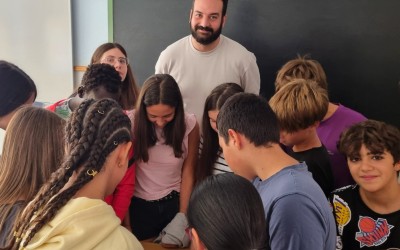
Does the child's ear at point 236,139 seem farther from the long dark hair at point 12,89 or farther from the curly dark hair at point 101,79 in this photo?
the long dark hair at point 12,89

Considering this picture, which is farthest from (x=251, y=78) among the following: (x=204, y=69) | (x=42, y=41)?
(x=42, y=41)

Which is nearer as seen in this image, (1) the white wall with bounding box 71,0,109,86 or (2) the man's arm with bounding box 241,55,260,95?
(2) the man's arm with bounding box 241,55,260,95

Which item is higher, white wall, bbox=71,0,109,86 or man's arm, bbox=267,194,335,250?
white wall, bbox=71,0,109,86

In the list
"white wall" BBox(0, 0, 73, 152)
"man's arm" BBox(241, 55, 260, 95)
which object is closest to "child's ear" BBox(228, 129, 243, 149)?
"man's arm" BBox(241, 55, 260, 95)

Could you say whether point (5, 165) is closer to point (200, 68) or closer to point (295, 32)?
point (200, 68)

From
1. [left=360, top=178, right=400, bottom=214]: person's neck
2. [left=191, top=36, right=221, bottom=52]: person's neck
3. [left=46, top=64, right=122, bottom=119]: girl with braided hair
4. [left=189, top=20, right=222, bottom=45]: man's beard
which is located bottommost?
[left=360, top=178, right=400, bottom=214]: person's neck

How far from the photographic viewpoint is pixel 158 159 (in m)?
1.84

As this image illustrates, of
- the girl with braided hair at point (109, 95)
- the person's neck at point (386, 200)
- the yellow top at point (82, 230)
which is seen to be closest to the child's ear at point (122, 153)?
the yellow top at point (82, 230)

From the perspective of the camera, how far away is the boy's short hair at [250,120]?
1.09 metres

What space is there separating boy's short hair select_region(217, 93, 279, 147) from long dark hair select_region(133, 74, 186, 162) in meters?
0.66

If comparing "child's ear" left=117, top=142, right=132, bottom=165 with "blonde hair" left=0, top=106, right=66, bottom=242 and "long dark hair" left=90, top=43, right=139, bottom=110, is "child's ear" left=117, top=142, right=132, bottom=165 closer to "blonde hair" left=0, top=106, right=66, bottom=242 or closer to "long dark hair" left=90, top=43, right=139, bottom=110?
"blonde hair" left=0, top=106, right=66, bottom=242

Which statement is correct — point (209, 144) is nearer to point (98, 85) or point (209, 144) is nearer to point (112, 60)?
point (98, 85)

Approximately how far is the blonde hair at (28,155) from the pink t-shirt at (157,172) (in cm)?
68

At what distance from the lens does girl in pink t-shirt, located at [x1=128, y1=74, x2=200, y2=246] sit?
1.79m
